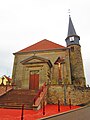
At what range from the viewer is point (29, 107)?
12.1 metres

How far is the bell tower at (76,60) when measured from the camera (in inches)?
1008

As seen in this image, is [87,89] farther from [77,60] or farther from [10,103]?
[10,103]

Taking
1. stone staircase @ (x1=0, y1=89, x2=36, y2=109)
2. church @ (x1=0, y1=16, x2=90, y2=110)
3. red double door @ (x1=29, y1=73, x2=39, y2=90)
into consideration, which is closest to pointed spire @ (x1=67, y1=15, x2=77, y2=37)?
church @ (x1=0, y1=16, x2=90, y2=110)

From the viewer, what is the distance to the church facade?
21859mm

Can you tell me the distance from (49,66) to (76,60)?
6.09m

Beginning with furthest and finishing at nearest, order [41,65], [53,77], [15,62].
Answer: [15,62]
[53,77]
[41,65]

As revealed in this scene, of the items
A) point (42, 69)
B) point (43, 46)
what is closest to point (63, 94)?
point (42, 69)

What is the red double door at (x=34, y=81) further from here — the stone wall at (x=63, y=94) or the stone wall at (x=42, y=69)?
the stone wall at (x=63, y=94)

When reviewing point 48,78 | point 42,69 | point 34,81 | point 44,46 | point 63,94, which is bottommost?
point 63,94

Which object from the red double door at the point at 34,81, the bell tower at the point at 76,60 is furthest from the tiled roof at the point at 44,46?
the red double door at the point at 34,81

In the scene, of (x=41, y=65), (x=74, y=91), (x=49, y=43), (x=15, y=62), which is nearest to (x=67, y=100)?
(x=74, y=91)

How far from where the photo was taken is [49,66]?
23.6 m

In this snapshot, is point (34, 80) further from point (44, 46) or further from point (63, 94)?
point (44, 46)

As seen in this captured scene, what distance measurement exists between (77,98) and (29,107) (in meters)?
7.50
